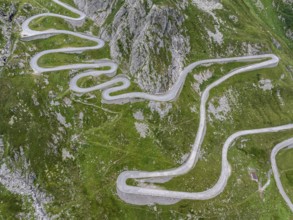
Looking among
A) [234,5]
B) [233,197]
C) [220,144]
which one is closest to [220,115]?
[220,144]

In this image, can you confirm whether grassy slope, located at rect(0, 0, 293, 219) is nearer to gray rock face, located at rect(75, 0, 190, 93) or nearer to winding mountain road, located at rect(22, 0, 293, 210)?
winding mountain road, located at rect(22, 0, 293, 210)

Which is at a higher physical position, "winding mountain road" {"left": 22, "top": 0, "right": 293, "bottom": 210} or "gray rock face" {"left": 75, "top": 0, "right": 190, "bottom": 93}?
"gray rock face" {"left": 75, "top": 0, "right": 190, "bottom": 93}

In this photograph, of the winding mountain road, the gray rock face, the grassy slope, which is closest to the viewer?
the grassy slope

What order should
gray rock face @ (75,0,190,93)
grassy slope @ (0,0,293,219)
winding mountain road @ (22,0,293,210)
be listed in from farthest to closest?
gray rock face @ (75,0,190,93)
winding mountain road @ (22,0,293,210)
grassy slope @ (0,0,293,219)

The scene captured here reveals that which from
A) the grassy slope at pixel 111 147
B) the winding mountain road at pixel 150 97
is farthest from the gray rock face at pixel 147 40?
the grassy slope at pixel 111 147

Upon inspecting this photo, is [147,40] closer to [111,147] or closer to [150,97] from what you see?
[150,97]

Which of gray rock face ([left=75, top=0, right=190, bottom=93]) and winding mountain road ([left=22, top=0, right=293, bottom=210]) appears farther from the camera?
gray rock face ([left=75, top=0, right=190, bottom=93])

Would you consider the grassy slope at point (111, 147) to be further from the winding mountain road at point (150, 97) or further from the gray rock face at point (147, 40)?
the gray rock face at point (147, 40)

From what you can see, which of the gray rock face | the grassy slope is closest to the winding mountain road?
the grassy slope
